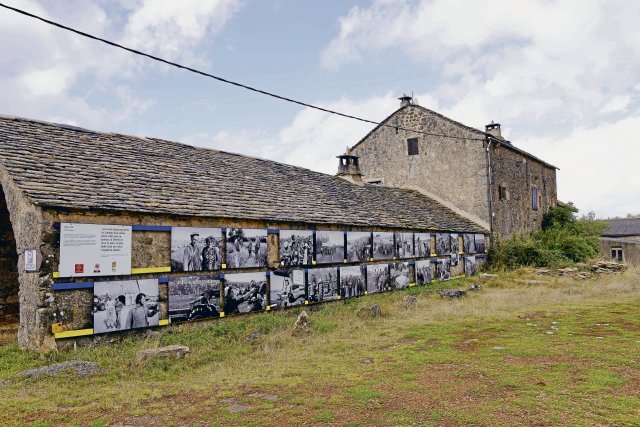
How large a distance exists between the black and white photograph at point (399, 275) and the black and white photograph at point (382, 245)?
0.51 meters

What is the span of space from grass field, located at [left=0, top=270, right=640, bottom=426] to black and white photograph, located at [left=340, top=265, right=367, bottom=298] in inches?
112

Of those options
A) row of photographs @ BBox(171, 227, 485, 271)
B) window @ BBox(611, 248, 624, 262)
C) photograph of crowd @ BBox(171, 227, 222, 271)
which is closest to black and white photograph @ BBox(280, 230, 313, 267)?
row of photographs @ BBox(171, 227, 485, 271)

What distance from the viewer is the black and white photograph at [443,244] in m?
21.8

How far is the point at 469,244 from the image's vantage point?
79.8 ft

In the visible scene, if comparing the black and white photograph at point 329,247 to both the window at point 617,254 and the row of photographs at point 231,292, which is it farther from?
the window at point 617,254

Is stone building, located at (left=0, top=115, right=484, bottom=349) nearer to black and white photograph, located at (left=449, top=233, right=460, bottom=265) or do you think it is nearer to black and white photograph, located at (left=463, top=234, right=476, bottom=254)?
black and white photograph, located at (left=449, top=233, right=460, bottom=265)

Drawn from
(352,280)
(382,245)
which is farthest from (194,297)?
(382,245)

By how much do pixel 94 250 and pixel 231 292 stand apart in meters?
3.69

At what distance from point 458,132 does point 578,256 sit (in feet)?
31.9

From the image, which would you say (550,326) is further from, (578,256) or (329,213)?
(578,256)

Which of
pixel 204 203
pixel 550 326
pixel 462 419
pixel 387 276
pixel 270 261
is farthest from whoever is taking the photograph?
pixel 387 276

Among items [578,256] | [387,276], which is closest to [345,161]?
[387,276]

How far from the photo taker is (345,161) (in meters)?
24.8

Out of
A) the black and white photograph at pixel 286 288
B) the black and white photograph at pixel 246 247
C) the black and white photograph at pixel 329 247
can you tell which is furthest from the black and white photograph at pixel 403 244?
the black and white photograph at pixel 246 247
